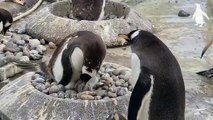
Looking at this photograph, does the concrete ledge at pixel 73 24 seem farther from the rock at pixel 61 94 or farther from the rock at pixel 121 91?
the rock at pixel 61 94

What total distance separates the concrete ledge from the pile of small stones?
0.43 feet

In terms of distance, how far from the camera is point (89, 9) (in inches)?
257

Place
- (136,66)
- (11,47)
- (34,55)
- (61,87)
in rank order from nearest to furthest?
(136,66)
(61,87)
(34,55)
(11,47)

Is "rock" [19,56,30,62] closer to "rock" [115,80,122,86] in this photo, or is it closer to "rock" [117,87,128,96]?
"rock" [115,80,122,86]

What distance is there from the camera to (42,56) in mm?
5977

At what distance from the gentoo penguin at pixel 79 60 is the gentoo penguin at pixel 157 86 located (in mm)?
1027

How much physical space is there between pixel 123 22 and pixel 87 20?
16.5 inches

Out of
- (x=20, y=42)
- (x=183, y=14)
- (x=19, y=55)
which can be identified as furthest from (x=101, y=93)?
(x=183, y=14)

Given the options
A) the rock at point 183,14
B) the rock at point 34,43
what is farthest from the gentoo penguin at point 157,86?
the rock at point 183,14

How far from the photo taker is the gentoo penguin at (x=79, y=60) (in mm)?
4391

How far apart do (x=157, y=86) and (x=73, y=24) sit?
123 inches

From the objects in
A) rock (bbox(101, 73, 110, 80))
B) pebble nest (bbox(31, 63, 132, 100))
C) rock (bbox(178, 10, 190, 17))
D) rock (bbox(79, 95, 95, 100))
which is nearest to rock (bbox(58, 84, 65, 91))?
pebble nest (bbox(31, 63, 132, 100))

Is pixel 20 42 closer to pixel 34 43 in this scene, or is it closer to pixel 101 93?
pixel 34 43

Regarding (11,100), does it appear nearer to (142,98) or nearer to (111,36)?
(142,98)
